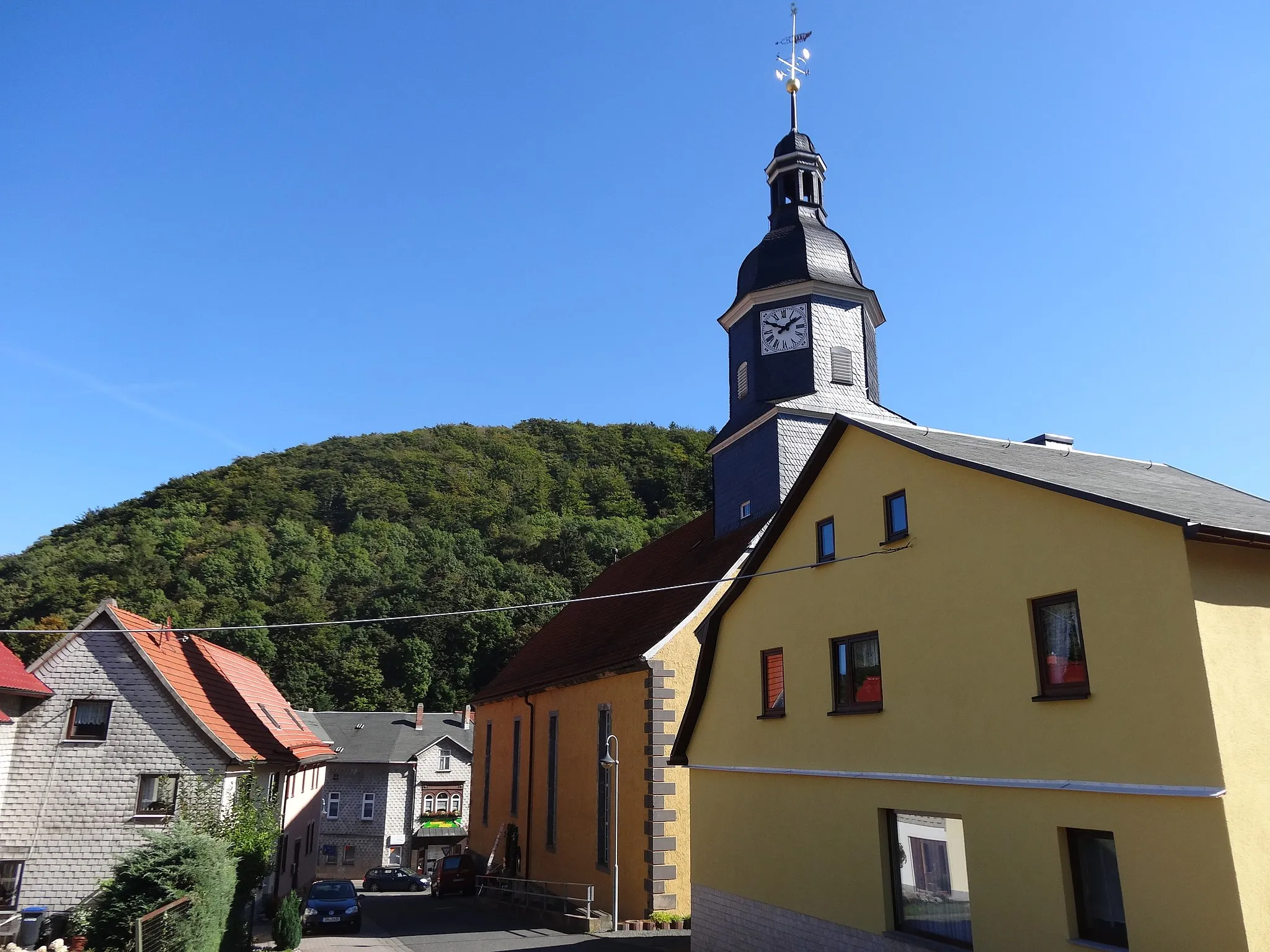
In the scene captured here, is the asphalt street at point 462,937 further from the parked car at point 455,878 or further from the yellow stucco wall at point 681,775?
the parked car at point 455,878

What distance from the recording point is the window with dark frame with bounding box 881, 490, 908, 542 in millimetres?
11703

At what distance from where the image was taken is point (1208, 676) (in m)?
7.59

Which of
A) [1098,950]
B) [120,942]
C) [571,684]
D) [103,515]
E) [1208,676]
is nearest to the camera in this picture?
[1208,676]

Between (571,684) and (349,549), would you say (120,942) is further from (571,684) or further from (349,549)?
(349,549)

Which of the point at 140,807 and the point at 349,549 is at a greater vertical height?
the point at 349,549

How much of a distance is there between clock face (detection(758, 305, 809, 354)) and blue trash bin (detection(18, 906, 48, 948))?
19311 millimetres

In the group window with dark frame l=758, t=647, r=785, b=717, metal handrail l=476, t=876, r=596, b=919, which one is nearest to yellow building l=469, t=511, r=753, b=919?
metal handrail l=476, t=876, r=596, b=919

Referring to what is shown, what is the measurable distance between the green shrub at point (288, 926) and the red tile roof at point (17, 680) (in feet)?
22.6

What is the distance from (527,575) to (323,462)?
1252 inches

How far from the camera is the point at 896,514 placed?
469 inches

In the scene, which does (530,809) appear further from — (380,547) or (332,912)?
(380,547)

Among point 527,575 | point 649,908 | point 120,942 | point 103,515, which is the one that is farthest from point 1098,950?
point 103,515

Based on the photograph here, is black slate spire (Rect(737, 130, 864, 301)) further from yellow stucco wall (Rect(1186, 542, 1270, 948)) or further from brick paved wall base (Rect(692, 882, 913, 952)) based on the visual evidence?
yellow stucco wall (Rect(1186, 542, 1270, 948))

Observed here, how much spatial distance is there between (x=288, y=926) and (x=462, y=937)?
381 cm
